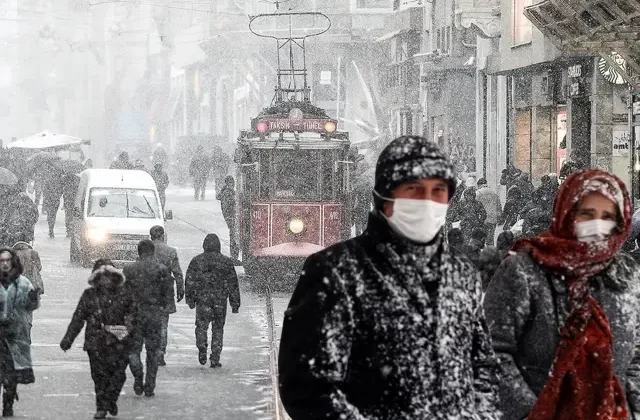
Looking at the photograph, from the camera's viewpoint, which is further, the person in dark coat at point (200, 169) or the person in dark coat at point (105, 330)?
the person in dark coat at point (200, 169)

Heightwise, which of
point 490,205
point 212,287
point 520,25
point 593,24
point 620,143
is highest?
point 520,25

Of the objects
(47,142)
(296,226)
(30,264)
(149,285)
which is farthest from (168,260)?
(47,142)

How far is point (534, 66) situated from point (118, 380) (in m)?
23.4

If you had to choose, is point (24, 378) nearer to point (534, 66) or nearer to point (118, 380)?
point (118, 380)

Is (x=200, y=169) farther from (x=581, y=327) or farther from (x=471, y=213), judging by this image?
(x=581, y=327)

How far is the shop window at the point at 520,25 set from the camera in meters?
34.4

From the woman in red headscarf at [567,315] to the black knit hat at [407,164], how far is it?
3.22 feet

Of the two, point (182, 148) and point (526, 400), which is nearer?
point (526, 400)

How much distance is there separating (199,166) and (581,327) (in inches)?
1707

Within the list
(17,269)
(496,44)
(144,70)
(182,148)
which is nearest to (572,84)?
(496,44)

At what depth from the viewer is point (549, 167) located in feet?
118

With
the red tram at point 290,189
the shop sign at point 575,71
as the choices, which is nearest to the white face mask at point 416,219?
the red tram at point 290,189

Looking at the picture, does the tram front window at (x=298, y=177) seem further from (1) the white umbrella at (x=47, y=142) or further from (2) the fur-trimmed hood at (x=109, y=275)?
(1) the white umbrella at (x=47, y=142)

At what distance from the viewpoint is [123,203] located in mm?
27531
